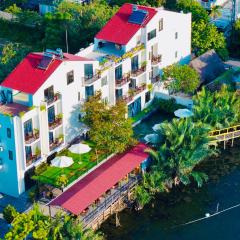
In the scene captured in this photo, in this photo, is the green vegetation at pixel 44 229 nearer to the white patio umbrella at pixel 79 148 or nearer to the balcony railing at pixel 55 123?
the white patio umbrella at pixel 79 148

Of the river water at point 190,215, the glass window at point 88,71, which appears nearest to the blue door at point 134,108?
the glass window at point 88,71

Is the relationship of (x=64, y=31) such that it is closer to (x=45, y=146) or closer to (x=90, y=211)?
(x=45, y=146)

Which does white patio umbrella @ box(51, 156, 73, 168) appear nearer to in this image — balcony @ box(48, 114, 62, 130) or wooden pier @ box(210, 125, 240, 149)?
balcony @ box(48, 114, 62, 130)

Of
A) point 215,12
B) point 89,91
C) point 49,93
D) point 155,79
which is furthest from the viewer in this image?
point 215,12

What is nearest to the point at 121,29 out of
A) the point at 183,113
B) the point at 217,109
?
the point at 183,113

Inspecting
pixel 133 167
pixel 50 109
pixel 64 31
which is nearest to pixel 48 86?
pixel 50 109

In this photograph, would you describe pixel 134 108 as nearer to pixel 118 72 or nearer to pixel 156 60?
pixel 118 72
